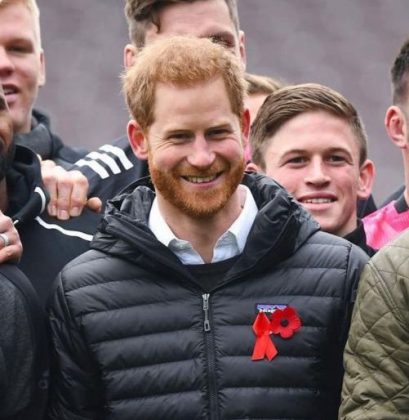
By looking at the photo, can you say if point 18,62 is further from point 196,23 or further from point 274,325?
point 274,325

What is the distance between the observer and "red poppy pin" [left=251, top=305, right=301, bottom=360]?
346cm

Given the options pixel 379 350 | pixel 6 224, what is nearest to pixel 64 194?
pixel 6 224

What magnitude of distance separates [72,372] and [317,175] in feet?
3.02

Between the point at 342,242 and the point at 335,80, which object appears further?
the point at 335,80

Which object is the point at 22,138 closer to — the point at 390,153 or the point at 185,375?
the point at 185,375

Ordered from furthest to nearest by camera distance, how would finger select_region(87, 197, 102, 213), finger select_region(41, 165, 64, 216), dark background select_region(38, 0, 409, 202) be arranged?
dark background select_region(38, 0, 409, 202), finger select_region(87, 197, 102, 213), finger select_region(41, 165, 64, 216)

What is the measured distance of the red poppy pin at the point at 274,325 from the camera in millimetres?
3459

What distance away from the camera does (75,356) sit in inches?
138

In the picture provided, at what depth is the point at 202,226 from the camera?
358 centimetres

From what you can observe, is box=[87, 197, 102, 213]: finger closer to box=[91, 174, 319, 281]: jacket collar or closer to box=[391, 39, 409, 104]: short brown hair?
box=[91, 174, 319, 281]: jacket collar

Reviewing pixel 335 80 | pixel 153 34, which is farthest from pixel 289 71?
pixel 153 34

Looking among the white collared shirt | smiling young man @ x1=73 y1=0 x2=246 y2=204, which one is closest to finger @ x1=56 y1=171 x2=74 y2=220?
smiling young man @ x1=73 y1=0 x2=246 y2=204

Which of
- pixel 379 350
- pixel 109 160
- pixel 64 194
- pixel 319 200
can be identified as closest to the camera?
pixel 379 350

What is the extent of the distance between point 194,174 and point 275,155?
0.76 meters
